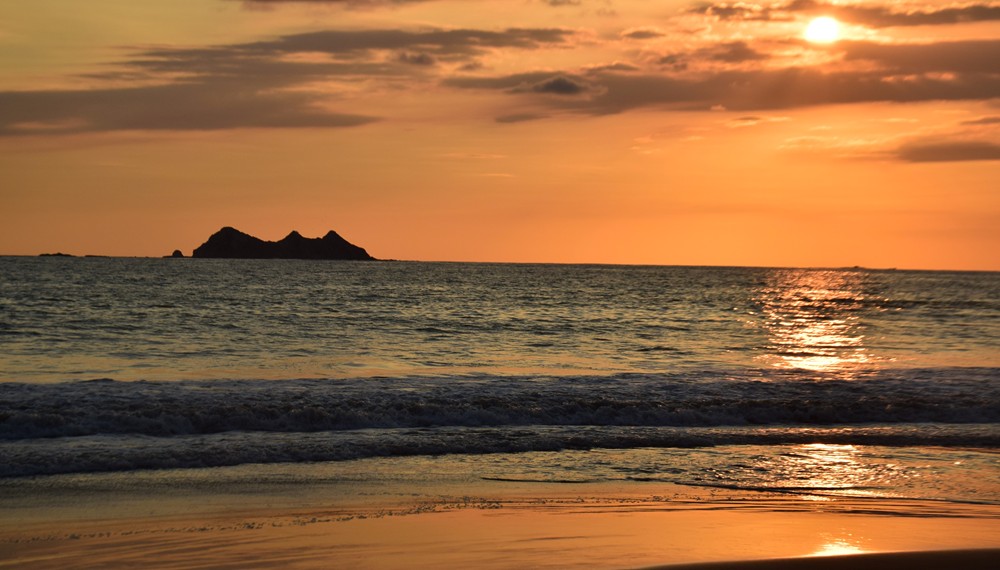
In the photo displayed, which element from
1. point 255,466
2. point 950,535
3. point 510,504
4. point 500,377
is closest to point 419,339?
point 500,377

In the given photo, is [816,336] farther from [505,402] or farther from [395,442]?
[395,442]

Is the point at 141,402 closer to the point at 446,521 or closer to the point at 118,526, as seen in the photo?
the point at 118,526

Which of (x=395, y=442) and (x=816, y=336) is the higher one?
(x=816, y=336)

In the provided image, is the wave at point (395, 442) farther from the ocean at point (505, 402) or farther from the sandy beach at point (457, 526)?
the sandy beach at point (457, 526)

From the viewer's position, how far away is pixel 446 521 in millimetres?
10289

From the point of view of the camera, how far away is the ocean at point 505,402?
44.8ft

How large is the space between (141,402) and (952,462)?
561 inches

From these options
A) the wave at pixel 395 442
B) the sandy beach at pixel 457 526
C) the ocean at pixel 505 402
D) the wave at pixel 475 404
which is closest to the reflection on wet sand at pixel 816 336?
the ocean at pixel 505 402

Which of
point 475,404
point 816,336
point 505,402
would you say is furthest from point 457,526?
point 816,336

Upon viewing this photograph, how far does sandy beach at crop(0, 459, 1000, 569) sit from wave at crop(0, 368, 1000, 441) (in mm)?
4227

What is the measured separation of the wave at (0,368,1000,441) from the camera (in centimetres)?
1661

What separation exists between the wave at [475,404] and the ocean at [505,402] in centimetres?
6

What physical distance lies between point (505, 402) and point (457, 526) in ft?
30.6

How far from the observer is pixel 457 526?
10070 mm
